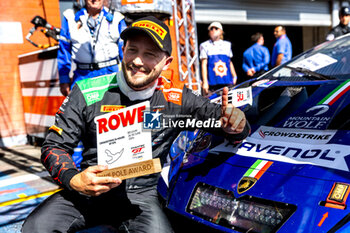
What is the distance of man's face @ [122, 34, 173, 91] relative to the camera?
162 centimetres

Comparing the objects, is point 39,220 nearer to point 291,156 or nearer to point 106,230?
point 106,230

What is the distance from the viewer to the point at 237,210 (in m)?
1.44

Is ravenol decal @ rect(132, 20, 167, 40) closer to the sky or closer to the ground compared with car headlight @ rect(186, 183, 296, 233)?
closer to the sky

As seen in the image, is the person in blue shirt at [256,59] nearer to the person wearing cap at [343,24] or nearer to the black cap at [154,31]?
the person wearing cap at [343,24]

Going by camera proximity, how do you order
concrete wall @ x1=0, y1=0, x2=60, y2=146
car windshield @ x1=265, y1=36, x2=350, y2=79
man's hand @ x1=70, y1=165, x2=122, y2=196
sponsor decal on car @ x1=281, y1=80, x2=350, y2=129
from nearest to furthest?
man's hand @ x1=70, y1=165, x2=122, y2=196
sponsor decal on car @ x1=281, y1=80, x2=350, y2=129
car windshield @ x1=265, y1=36, x2=350, y2=79
concrete wall @ x1=0, y1=0, x2=60, y2=146

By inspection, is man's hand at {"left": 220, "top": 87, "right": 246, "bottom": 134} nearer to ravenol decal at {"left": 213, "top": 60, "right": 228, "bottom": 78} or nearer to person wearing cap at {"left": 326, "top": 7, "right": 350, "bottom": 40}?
ravenol decal at {"left": 213, "top": 60, "right": 228, "bottom": 78}

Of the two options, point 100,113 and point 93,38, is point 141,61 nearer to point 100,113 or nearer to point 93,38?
point 100,113

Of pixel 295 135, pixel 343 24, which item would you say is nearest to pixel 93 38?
→ pixel 295 135

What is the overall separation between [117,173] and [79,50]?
7.13ft

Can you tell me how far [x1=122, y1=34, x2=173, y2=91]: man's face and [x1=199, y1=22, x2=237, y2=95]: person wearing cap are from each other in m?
3.37

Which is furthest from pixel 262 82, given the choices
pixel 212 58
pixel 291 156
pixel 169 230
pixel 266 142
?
pixel 212 58

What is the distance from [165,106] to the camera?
1777mm

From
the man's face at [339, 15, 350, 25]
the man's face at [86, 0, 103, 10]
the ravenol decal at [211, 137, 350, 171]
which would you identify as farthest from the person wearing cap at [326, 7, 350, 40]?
the ravenol decal at [211, 137, 350, 171]

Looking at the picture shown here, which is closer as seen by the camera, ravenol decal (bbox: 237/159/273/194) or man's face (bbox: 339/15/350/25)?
ravenol decal (bbox: 237/159/273/194)
